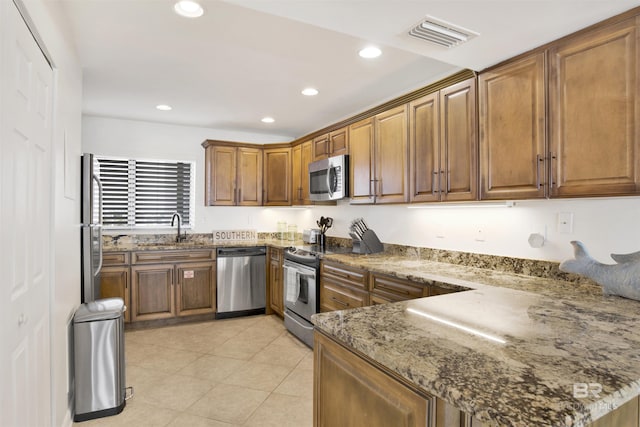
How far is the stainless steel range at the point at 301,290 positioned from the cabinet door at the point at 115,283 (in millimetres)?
1733

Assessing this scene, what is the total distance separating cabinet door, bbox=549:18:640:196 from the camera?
160 cm

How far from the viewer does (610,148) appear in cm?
167

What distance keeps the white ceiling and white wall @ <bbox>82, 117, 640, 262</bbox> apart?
0.39m

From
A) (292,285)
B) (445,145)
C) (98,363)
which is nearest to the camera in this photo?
(98,363)

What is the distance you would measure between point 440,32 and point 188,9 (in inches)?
56.0

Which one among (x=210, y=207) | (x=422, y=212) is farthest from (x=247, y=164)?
(x=422, y=212)

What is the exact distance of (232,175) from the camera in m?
4.77

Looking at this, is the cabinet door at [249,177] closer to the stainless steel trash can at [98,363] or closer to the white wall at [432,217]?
the white wall at [432,217]

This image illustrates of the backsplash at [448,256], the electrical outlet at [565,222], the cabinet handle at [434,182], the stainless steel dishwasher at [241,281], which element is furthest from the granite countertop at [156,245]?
the electrical outlet at [565,222]

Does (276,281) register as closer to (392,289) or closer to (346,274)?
(346,274)

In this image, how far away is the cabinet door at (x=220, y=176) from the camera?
4.68 m

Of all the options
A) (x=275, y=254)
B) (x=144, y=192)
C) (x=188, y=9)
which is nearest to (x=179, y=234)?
(x=144, y=192)

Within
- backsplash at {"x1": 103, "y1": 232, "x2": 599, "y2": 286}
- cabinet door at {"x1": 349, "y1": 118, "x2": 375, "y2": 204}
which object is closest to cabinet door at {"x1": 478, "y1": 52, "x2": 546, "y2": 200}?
backsplash at {"x1": 103, "y1": 232, "x2": 599, "y2": 286}

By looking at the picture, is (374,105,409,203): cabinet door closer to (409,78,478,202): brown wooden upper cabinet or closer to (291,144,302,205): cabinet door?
(409,78,478,202): brown wooden upper cabinet
